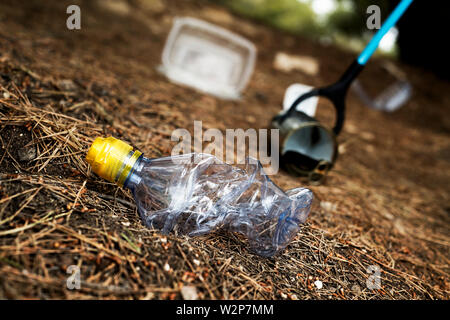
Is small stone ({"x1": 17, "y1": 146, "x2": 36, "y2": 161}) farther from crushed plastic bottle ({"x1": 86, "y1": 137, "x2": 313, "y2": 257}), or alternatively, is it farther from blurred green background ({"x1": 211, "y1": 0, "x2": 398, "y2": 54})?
blurred green background ({"x1": 211, "y1": 0, "x2": 398, "y2": 54})

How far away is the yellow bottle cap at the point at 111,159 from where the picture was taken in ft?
4.30

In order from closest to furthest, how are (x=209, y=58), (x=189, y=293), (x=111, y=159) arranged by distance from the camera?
1. (x=189, y=293)
2. (x=111, y=159)
3. (x=209, y=58)

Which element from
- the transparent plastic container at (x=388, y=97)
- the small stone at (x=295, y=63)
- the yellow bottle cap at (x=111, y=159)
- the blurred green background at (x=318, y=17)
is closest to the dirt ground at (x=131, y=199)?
the yellow bottle cap at (x=111, y=159)

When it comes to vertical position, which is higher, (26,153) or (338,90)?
(338,90)

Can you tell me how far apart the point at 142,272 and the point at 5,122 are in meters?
1.07

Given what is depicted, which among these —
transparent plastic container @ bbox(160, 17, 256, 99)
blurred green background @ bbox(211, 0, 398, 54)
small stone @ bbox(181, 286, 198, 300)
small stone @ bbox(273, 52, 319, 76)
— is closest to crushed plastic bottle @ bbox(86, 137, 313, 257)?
small stone @ bbox(181, 286, 198, 300)

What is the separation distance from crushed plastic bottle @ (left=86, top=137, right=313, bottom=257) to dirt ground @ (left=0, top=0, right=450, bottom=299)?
82 millimetres

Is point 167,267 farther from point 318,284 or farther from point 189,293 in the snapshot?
point 318,284

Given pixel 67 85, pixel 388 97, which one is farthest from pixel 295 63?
pixel 67 85

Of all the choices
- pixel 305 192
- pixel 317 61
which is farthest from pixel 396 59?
pixel 305 192

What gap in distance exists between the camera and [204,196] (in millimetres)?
1600

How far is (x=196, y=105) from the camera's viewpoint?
9.61ft

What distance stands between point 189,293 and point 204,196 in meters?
0.55

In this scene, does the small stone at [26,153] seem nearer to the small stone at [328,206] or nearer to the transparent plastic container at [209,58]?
the small stone at [328,206]
